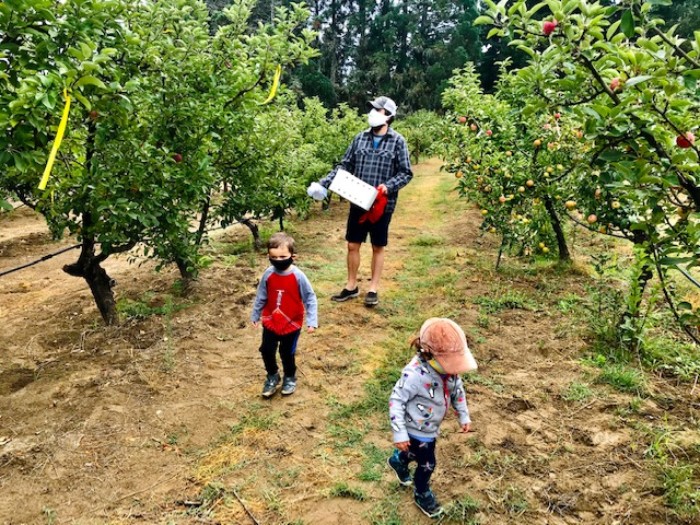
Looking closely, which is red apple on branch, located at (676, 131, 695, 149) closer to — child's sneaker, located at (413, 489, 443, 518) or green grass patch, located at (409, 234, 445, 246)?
child's sneaker, located at (413, 489, 443, 518)

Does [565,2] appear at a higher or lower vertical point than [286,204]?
higher

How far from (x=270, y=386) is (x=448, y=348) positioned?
1508 mm

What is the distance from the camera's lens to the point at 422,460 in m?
2.22

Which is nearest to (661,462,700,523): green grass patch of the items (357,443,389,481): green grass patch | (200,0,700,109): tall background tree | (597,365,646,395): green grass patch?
(597,365,646,395): green grass patch

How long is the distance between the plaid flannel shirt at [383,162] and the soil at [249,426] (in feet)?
3.81

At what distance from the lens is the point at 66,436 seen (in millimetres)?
2754

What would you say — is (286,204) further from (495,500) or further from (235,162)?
(495,500)

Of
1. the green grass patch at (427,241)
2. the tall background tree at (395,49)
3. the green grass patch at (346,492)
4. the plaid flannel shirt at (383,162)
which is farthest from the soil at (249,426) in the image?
the tall background tree at (395,49)

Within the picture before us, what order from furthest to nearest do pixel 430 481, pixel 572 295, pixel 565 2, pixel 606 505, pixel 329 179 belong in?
pixel 572 295
pixel 329 179
pixel 430 481
pixel 606 505
pixel 565 2

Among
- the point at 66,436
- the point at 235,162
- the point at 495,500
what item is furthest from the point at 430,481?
the point at 235,162

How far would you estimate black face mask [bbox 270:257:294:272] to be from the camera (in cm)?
288

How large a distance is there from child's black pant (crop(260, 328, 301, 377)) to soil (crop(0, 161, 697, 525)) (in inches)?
8.6

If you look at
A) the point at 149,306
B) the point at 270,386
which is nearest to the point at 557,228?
the point at 270,386

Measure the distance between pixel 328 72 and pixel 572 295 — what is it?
3110 centimetres
